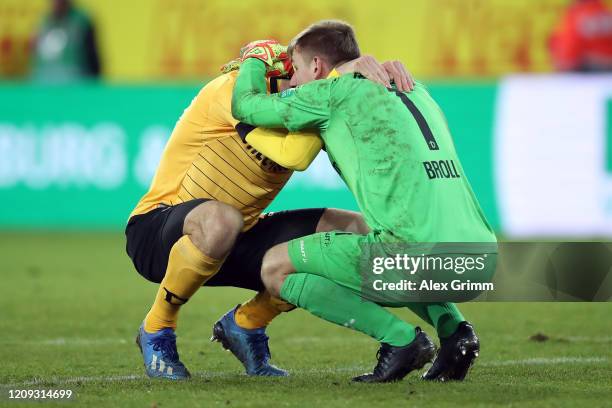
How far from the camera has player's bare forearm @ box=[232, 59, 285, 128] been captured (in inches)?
191

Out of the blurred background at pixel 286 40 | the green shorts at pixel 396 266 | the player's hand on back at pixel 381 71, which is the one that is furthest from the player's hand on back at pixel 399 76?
the blurred background at pixel 286 40

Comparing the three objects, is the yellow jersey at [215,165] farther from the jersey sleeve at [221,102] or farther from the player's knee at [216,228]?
the player's knee at [216,228]

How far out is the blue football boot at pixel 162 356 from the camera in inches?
198

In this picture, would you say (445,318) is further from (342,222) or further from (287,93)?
(287,93)

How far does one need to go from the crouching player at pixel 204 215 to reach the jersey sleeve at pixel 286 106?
0.11 meters

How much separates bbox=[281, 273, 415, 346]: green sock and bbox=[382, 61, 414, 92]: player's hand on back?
85 cm

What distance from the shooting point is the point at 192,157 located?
17.8 feet

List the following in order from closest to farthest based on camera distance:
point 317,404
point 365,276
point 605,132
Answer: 1. point 317,404
2. point 365,276
3. point 605,132

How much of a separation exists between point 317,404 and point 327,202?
748 centimetres

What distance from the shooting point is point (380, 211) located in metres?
4.62

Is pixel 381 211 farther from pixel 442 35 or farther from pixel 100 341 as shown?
pixel 442 35

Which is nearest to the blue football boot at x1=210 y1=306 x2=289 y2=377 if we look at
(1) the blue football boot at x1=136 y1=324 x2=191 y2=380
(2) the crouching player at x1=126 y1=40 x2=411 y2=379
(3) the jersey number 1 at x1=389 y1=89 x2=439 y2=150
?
(2) the crouching player at x1=126 y1=40 x2=411 y2=379

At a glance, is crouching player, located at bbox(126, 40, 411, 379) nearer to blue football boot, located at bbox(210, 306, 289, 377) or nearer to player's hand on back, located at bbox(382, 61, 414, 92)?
blue football boot, located at bbox(210, 306, 289, 377)

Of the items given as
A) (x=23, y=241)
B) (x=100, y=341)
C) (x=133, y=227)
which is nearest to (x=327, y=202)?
(x=23, y=241)
